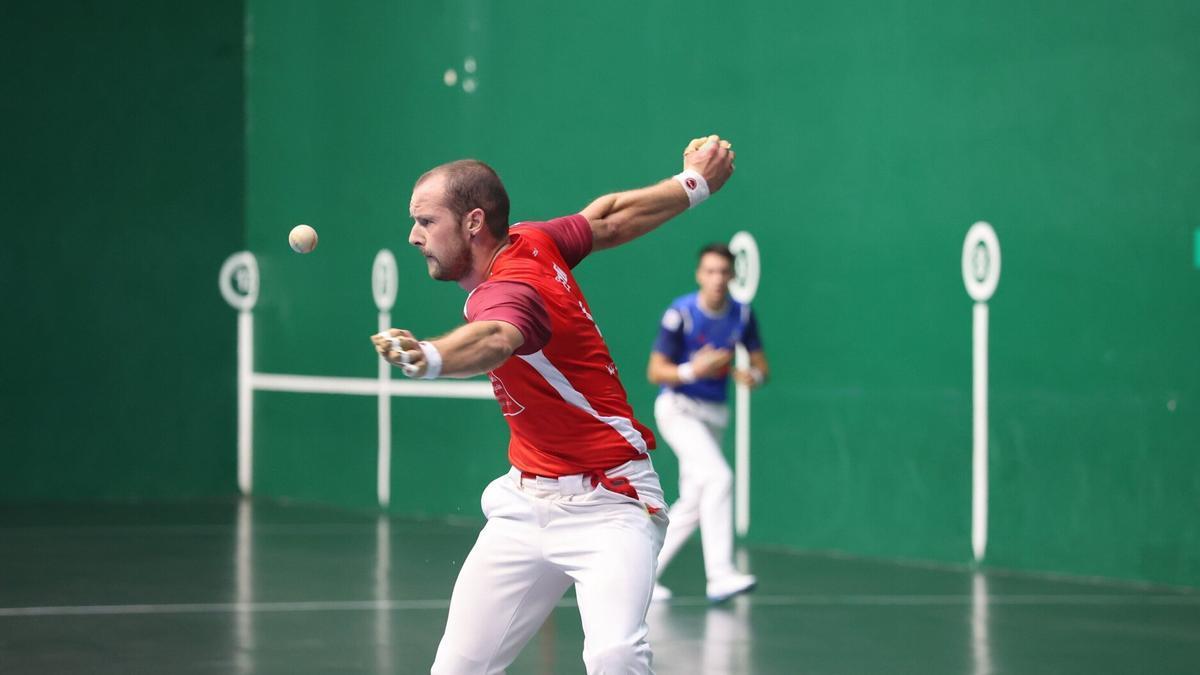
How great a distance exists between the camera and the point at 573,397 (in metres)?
4.18

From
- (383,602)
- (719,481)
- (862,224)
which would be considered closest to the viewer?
(383,602)

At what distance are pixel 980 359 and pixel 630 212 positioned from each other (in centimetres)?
548

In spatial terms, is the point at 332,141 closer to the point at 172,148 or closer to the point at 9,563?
the point at 172,148

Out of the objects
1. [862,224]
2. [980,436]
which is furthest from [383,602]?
[862,224]

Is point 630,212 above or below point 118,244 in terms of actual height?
below

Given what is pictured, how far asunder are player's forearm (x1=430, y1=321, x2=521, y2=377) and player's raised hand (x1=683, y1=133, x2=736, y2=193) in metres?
1.35

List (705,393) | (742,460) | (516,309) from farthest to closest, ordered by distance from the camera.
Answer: (742,460) → (705,393) → (516,309)

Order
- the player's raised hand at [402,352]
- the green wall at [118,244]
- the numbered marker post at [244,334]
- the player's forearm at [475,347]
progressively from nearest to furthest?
1. the player's raised hand at [402,352]
2. the player's forearm at [475,347]
3. the green wall at [118,244]
4. the numbered marker post at [244,334]

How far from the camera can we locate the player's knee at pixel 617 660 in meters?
3.97

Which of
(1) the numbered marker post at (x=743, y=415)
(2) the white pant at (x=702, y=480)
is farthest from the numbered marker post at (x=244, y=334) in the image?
(2) the white pant at (x=702, y=480)

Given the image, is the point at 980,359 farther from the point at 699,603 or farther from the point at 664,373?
the point at 699,603

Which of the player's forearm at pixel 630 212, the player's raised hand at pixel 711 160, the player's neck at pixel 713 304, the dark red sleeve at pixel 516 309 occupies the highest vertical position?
the player's raised hand at pixel 711 160

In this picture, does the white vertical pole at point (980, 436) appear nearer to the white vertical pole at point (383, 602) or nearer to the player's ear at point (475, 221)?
the white vertical pole at point (383, 602)

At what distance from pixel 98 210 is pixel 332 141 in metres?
2.04
